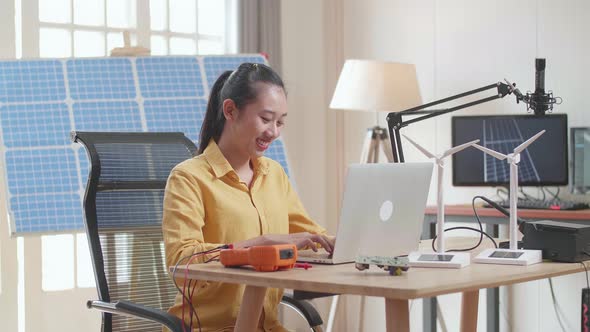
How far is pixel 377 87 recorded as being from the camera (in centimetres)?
436

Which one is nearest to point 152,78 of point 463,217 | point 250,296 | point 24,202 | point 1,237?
point 24,202

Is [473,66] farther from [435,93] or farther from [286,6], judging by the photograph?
[286,6]

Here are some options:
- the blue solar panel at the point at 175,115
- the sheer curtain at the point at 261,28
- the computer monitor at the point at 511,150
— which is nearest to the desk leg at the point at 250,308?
the blue solar panel at the point at 175,115

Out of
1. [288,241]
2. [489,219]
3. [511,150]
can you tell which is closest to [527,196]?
[511,150]

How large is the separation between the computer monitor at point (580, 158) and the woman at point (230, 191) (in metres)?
1.91

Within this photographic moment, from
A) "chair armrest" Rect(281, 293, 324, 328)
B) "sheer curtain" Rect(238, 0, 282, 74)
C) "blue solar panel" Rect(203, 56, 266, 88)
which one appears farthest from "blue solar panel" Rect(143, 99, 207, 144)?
"chair armrest" Rect(281, 293, 324, 328)

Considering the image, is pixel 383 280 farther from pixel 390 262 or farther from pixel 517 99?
pixel 517 99

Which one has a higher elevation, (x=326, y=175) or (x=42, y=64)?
(x=42, y=64)

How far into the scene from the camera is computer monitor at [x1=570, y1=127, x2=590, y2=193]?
408 cm

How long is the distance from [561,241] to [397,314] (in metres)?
0.56

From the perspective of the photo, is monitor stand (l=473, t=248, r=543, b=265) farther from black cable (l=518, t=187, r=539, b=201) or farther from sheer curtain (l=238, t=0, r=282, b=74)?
sheer curtain (l=238, t=0, r=282, b=74)

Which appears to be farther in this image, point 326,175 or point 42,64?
point 326,175

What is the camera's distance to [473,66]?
4648 mm

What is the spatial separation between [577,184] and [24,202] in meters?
2.32
